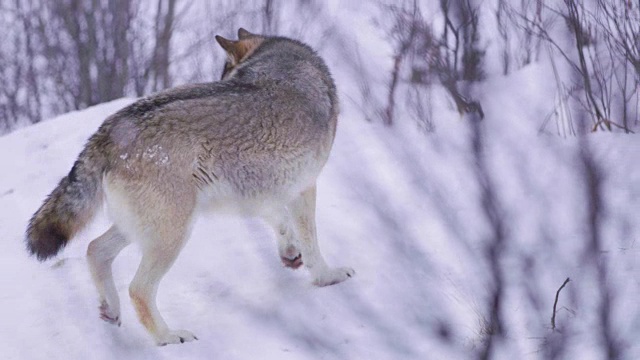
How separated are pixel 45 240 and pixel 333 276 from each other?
5.60ft

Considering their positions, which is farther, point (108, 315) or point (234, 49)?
point (234, 49)

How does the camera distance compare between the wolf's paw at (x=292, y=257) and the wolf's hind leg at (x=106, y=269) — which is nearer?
the wolf's hind leg at (x=106, y=269)

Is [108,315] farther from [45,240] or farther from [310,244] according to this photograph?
[310,244]

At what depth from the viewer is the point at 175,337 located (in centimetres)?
476

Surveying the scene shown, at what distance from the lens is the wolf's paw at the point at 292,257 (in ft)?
19.0

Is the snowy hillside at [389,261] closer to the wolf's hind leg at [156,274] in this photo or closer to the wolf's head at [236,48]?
the wolf's hind leg at [156,274]

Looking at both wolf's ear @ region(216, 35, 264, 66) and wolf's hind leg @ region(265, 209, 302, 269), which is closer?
wolf's hind leg @ region(265, 209, 302, 269)

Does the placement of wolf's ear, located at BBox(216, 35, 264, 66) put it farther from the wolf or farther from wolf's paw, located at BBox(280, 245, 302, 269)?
wolf's paw, located at BBox(280, 245, 302, 269)

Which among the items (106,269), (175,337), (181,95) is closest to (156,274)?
(175,337)

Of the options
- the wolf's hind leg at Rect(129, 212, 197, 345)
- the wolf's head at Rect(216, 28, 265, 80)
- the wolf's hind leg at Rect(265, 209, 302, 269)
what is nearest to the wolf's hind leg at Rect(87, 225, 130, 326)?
the wolf's hind leg at Rect(129, 212, 197, 345)

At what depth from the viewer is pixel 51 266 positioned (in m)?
5.86

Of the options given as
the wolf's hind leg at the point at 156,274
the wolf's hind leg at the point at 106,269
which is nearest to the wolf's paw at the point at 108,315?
the wolf's hind leg at the point at 106,269

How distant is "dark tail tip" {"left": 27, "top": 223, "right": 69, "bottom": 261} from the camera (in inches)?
184

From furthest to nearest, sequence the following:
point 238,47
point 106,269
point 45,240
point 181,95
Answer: point 238,47, point 106,269, point 181,95, point 45,240
